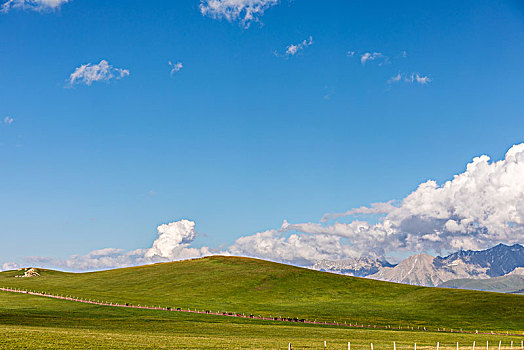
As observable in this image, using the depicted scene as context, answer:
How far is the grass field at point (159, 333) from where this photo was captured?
44562 mm

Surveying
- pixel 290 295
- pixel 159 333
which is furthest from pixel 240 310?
pixel 159 333

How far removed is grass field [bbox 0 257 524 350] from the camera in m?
50.8

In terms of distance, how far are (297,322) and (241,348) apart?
44.5 metres

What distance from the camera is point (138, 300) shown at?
112m

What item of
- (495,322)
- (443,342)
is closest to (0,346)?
(443,342)

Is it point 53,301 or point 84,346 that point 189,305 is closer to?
point 53,301

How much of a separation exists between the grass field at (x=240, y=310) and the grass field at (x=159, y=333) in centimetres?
12

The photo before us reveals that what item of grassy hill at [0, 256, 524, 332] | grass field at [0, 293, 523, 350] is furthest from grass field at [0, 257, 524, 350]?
grassy hill at [0, 256, 524, 332]

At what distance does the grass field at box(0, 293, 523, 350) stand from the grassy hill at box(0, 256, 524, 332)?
17761 mm

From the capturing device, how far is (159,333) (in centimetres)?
5806

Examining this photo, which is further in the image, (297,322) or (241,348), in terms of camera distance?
(297,322)

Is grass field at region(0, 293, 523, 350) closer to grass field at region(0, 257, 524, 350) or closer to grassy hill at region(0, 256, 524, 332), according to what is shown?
grass field at region(0, 257, 524, 350)

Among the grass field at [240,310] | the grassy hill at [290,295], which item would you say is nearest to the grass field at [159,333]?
the grass field at [240,310]

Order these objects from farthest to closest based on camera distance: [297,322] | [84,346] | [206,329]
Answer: [297,322]
[206,329]
[84,346]
